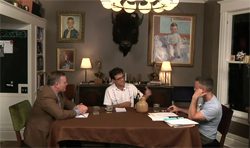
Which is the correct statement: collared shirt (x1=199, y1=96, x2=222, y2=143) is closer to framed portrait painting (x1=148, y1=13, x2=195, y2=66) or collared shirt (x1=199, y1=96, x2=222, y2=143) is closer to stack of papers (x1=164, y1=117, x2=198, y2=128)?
stack of papers (x1=164, y1=117, x2=198, y2=128)

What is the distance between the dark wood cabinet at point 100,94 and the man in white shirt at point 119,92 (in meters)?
1.19

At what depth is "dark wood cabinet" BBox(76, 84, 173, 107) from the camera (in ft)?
16.4

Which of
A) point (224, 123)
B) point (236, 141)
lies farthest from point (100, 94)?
point (224, 123)

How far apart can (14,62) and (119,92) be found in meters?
1.86

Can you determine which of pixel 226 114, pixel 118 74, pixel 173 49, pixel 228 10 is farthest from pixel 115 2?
pixel 173 49

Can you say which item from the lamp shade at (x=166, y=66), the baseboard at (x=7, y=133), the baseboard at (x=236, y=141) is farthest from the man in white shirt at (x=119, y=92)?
the baseboard at (x=7, y=133)

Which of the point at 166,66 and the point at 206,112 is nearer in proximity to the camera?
the point at 206,112

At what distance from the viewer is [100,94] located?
5.02 m

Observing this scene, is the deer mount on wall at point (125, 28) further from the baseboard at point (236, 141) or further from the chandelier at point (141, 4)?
the baseboard at point (236, 141)

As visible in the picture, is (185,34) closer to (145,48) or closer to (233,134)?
(145,48)

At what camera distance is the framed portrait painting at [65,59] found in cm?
543

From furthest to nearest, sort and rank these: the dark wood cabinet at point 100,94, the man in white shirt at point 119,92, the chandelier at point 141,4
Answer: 1. the dark wood cabinet at point 100,94
2. the man in white shirt at point 119,92
3. the chandelier at point 141,4

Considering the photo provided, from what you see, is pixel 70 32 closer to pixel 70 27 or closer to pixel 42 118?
pixel 70 27

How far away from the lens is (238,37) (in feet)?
14.8
